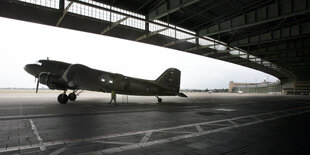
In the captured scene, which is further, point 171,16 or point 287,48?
point 287,48

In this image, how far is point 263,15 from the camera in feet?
59.4

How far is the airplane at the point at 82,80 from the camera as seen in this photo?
16.6m

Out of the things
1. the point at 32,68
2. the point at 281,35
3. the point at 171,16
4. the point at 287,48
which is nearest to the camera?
the point at 32,68

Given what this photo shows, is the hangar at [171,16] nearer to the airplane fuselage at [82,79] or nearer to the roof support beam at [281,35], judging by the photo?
the roof support beam at [281,35]

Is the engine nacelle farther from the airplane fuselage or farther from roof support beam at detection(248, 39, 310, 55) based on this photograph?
roof support beam at detection(248, 39, 310, 55)

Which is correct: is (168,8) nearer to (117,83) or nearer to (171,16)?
(171,16)

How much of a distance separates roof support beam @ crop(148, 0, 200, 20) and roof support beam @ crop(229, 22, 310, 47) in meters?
16.1

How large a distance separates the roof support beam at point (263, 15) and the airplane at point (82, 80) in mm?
11933

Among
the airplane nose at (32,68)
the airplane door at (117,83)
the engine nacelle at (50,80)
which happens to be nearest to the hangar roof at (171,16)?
the airplane nose at (32,68)

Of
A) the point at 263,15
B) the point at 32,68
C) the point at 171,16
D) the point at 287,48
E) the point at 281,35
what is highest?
the point at 171,16

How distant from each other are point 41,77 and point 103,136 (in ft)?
48.0

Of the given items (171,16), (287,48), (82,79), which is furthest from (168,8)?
(287,48)

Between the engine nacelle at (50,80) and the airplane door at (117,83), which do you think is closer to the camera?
the engine nacelle at (50,80)

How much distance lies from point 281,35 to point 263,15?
7410 mm
